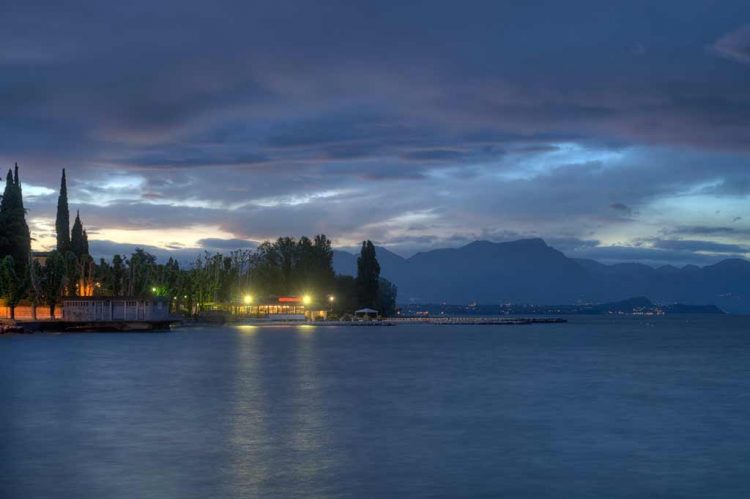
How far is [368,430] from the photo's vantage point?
1506 inches

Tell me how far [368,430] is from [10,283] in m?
111

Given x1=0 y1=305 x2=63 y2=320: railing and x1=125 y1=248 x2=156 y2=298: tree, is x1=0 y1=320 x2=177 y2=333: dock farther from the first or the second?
x1=125 y1=248 x2=156 y2=298: tree

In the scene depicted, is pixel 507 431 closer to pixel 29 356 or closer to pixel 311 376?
pixel 311 376

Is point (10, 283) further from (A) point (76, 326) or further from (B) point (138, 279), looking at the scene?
(B) point (138, 279)

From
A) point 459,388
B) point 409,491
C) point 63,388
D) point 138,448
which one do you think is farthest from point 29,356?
point 409,491

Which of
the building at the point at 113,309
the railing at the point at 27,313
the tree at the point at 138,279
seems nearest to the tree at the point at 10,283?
the railing at the point at 27,313

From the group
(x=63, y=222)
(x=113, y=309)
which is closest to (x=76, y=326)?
(x=113, y=309)

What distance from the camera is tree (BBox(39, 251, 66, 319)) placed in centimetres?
13800

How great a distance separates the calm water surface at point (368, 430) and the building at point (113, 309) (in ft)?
220

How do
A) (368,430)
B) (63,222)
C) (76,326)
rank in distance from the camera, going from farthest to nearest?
(63,222)
(76,326)
(368,430)

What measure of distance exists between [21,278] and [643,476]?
129m

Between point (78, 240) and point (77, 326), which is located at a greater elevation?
point (78, 240)

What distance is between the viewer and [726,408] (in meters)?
49.5

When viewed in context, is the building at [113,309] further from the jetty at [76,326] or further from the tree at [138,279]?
the tree at [138,279]
